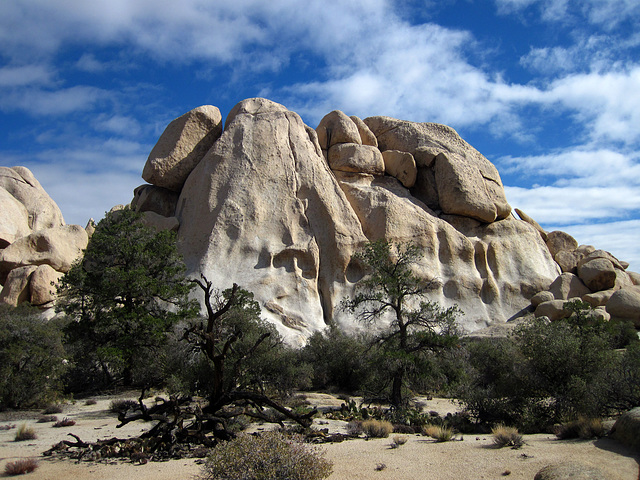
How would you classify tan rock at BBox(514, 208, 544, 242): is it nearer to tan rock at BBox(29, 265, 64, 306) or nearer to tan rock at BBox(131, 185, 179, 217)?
tan rock at BBox(131, 185, 179, 217)

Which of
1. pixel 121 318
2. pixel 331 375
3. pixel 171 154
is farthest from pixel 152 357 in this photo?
pixel 171 154

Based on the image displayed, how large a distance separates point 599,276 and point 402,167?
12.4m

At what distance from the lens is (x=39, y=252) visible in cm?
2648

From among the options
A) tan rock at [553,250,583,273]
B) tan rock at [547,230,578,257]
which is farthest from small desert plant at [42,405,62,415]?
tan rock at [547,230,578,257]

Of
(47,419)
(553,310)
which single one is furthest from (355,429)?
(553,310)

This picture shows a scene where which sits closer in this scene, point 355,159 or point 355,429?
point 355,429

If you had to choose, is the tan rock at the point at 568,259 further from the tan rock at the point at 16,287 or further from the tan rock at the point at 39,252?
the tan rock at the point at 16,287

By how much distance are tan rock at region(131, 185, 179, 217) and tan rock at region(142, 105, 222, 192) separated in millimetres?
446

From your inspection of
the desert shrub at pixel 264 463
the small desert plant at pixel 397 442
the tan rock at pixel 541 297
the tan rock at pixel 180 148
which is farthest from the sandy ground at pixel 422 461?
the tan rock at pixel 180 148

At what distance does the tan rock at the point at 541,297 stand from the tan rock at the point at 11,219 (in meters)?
29.3

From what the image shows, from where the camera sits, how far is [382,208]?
86.4ft

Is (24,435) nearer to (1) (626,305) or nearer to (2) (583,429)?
(2) (583,429)

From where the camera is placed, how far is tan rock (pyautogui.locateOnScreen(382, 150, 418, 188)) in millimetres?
29833

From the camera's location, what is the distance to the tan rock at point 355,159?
2861cm
